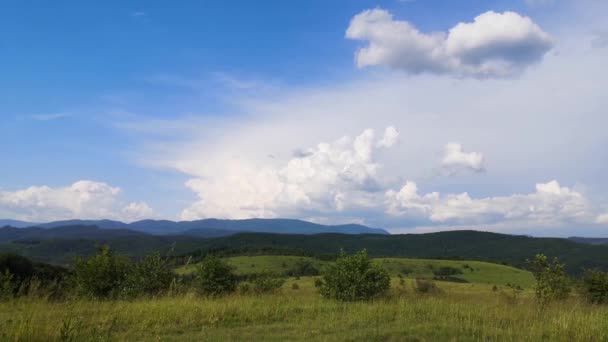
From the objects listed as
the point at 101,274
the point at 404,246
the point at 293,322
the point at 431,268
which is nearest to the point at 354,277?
the point at 293,322

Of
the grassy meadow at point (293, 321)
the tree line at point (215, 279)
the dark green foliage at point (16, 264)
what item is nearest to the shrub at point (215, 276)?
the tree line at point (215, 279)

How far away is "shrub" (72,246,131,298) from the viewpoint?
63.0 ft

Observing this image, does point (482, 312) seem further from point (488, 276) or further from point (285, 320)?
point (488, 276)

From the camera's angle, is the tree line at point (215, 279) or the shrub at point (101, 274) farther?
the shrub at point (101, 274)

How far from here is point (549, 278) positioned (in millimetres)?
21016

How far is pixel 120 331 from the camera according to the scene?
382 inches

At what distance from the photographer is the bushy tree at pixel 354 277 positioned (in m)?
19.0

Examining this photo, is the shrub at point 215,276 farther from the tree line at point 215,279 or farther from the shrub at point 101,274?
the shrub at point 101,274

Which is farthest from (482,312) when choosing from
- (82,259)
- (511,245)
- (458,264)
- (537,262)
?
(511,245)

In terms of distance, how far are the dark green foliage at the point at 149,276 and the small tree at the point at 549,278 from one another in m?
15.3

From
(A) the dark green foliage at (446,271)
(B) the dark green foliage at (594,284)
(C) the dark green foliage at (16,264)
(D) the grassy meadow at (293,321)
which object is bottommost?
(A) the dark green foliage at (446,271)

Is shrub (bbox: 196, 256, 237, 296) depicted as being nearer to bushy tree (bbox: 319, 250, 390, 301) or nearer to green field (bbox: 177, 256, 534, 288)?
bushy tree (bbox: 319, 250, 390, 301)

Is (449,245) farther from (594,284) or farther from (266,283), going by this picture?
(266,283)

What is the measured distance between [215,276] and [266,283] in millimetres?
2726
